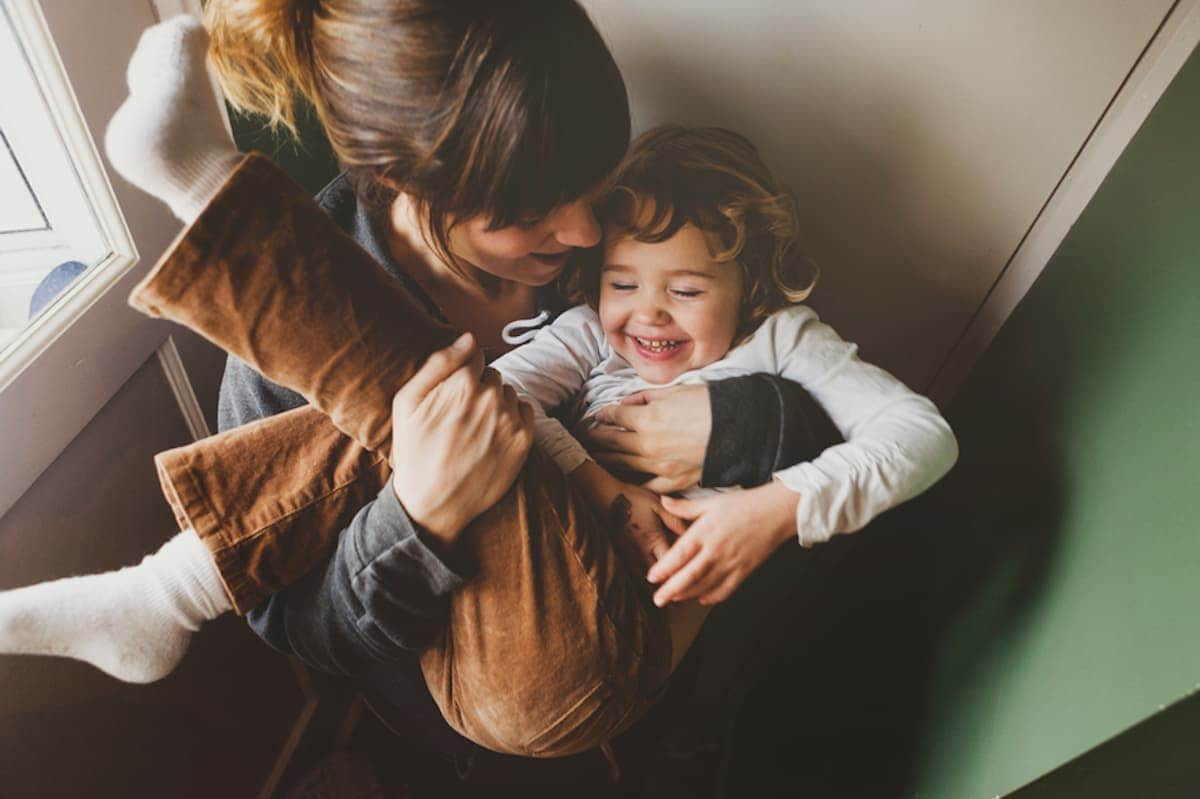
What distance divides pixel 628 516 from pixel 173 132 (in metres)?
0.37

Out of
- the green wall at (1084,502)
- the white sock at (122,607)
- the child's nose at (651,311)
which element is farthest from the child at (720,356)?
the white sock at (122,607)

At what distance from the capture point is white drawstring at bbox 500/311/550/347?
59 cm

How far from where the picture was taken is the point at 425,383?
0.44m

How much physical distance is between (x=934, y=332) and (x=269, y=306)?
0.60 metres

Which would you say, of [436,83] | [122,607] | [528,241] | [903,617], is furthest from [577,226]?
[903,617]

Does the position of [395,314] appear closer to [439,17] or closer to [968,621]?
[439,17]

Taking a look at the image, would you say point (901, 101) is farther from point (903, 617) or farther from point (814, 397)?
point (903, 617)

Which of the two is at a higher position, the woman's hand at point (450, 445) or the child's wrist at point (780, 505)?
the woman's hand at point (450, 445)

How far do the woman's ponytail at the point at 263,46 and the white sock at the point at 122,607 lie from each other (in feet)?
0.94

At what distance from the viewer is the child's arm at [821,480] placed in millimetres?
500

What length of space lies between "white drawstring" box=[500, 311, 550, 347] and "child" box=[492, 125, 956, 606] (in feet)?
0.10

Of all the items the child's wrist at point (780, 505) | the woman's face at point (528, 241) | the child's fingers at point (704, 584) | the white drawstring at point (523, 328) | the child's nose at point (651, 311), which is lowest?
the child's fingers at point (704, 584)

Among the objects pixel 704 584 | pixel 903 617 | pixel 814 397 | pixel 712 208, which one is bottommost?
pixel 903 617

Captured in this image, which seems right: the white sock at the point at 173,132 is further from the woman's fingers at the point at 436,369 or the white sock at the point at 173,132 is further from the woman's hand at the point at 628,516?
the woman's hand at the point at 628,516
